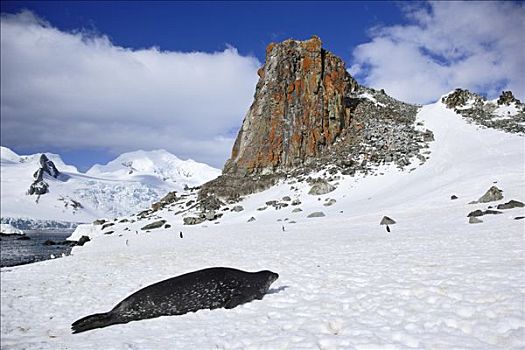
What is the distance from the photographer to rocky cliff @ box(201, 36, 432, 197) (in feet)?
156

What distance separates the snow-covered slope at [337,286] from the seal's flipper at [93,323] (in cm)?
30

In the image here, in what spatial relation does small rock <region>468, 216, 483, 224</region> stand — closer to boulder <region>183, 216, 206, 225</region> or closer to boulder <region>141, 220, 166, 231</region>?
boulder <region>183, 216, 206, 225</region>

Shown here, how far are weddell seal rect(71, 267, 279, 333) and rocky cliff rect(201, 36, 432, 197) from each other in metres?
35.9

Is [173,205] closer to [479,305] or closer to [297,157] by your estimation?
[297,157]

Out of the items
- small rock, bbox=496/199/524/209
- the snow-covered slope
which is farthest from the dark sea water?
small rock, bbox=496/199/524/209

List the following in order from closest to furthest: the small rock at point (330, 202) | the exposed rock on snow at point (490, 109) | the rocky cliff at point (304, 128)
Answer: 1. the small rock at point (330, 202)
2. the exposed rock on snow at point (490, 109)
3. the rocky cliff at point (304, 128)

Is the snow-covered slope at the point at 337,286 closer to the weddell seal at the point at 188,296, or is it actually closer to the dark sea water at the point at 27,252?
the weddell seal at the point at 188,296

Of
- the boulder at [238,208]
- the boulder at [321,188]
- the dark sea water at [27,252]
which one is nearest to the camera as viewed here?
the dark sea water at [27,252]

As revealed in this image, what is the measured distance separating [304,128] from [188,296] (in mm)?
44565

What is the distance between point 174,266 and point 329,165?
33.1 meters

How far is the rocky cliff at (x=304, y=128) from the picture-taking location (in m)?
47.7

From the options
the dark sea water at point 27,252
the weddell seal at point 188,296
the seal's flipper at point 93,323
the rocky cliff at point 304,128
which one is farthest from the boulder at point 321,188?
the seal's flipper at point 93,323

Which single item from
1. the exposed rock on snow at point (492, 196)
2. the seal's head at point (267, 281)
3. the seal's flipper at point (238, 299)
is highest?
the exposed rock on snow at point (492, 196)

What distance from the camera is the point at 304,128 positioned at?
52.0m
